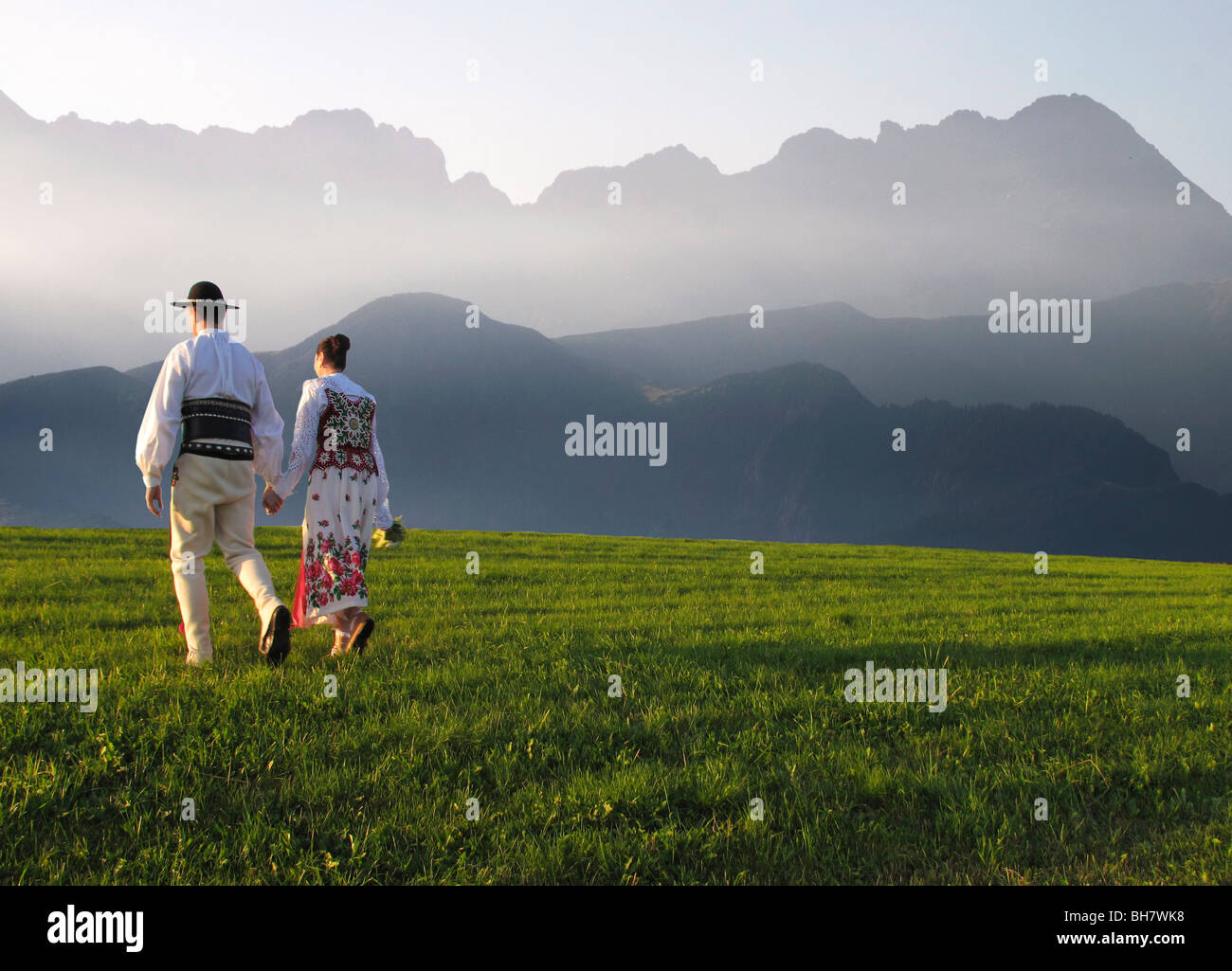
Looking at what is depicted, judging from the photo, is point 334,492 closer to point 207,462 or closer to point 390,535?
point 390,535

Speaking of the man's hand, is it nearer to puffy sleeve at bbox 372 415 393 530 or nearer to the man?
the man

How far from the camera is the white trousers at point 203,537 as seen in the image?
7539mm

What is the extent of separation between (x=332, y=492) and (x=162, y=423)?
5.91 ft

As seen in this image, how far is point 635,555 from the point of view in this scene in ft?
69.5

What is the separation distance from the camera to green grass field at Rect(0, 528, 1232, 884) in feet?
13.5

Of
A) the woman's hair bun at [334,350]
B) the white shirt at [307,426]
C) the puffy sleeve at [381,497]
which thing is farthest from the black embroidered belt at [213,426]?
the puffy sleeve at [381,497]

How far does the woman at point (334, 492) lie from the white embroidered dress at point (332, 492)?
0.03ft

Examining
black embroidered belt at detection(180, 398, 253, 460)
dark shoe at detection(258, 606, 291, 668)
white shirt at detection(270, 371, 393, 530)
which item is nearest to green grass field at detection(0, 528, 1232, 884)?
dark shoe at detection(258, 606, 291, 668)

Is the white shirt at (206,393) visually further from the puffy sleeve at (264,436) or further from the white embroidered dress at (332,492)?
the white embroidered dress at (332,492)

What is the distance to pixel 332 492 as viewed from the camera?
865 cm

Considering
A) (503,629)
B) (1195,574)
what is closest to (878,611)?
(503,629)

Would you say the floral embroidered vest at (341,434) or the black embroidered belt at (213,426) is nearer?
the black embroidered belt at (213,426)

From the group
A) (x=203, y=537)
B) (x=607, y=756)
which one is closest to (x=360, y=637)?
(x=203, y=537)
